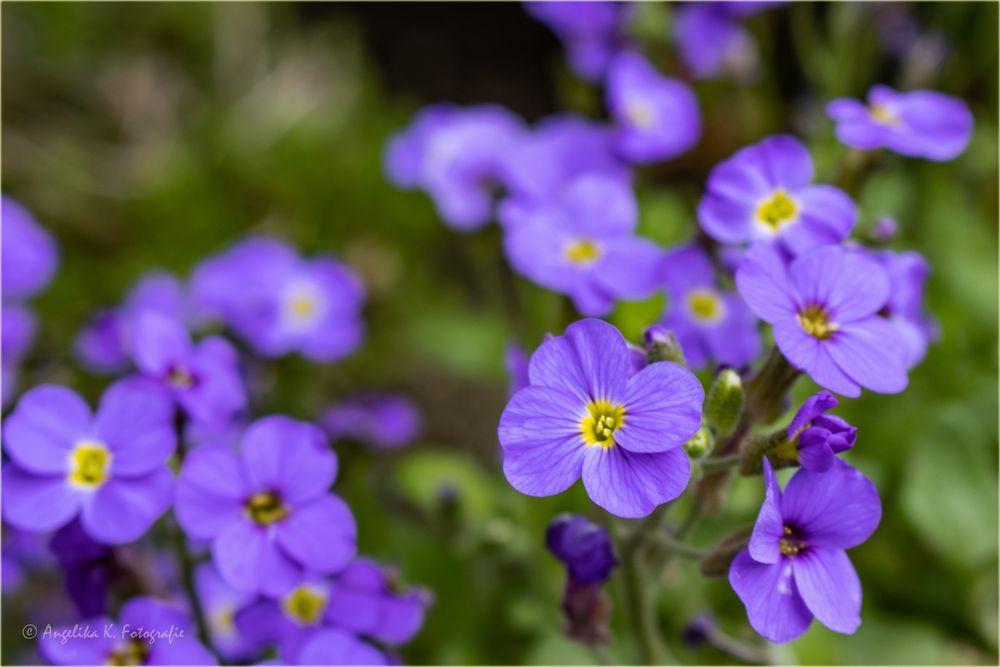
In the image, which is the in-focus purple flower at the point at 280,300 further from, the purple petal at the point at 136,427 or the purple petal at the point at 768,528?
the purple petal at the point at 768,528

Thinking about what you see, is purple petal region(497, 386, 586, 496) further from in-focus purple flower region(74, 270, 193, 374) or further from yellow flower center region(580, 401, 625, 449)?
in-focus purple flower region(74, 270, 193, 374)

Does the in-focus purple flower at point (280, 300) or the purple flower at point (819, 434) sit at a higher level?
the purple flower at point (819, 434)

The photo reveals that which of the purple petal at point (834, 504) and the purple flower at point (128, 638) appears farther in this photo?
the purple flower at point (128, 638)

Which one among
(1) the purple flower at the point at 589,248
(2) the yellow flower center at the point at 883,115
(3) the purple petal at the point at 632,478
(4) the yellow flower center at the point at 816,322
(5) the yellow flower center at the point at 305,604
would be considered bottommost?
(5) the yellow flower center at the point at 305,604

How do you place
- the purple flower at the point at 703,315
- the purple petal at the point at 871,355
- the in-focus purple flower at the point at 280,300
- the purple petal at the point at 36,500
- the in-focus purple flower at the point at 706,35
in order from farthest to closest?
the in-focus purple flower at the point at 706,35 < the in-focus purple flower at the point at 280,300 < the purple flower at the point at 703,315 < the purple petal at the point at 36,500 < the purple petal at the point at 871,355

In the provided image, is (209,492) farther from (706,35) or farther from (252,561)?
(706,35)

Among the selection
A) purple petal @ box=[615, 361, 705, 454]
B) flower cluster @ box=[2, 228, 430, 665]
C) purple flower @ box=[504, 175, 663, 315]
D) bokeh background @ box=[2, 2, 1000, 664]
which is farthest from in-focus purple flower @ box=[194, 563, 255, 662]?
purple petal @ box=[615, 361, 705, 454]

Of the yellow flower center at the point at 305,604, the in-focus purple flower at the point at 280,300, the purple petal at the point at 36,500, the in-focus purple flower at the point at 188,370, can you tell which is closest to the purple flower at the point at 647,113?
the in-focus purple flower at the point at 280,300

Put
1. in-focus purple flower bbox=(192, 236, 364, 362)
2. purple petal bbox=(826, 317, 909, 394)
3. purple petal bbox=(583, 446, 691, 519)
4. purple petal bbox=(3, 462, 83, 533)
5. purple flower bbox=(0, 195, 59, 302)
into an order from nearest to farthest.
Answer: purple petal bbox=(583, 446, 691, 519)
purple petal bbox=(826, 317, 909, 394)
purple petal bbox=(3, 462, 83, 533)
purple flower bbox=(0, 195, 59, 302)
in-focus purple flower bbox=(192, 236, 364, 362)
